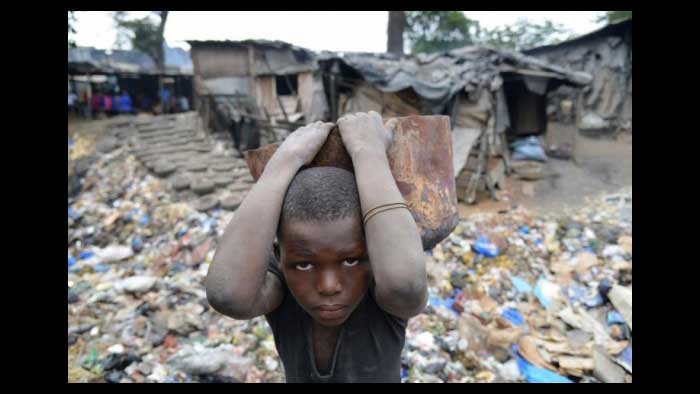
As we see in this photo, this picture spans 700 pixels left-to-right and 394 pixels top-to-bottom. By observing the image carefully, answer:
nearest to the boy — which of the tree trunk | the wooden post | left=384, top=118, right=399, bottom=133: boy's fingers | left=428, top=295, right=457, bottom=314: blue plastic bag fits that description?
left=384, top=118, right=399, bottom=133: boy's fingers

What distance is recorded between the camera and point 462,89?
24.1 ft

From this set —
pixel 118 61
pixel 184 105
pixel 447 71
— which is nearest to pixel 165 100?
pixel 184 105

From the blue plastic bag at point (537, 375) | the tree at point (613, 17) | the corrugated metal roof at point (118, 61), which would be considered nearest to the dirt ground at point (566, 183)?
the blue plastic bag at point (537, 375)

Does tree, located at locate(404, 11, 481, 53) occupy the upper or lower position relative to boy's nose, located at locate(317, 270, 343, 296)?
upper

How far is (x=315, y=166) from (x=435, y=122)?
1.50 ft

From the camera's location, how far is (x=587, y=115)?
46.0 feet

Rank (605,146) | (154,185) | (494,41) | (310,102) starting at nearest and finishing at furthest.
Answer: (154,185)
(605,146)
(310,102)
(494,41)

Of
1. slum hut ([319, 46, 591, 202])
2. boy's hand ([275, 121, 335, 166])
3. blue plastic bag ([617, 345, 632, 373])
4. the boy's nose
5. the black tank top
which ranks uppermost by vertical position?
slum hut ([319, 46, 591, 202])

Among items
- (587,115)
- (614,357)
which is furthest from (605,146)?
(614,357)

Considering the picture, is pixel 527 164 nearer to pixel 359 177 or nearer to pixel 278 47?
pixel 359 177

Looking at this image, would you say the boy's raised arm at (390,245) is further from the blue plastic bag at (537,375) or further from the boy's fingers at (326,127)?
the blue plastic bag at (537,375)

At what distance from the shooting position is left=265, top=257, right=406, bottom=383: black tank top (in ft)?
4.26

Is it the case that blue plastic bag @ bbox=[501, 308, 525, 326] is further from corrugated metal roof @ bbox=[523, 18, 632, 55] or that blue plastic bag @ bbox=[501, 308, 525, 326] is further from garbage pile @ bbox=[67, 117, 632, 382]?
corrugated metal roof @ bbox=[523, 18, 632, 55]

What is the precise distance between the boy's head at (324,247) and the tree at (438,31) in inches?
666
